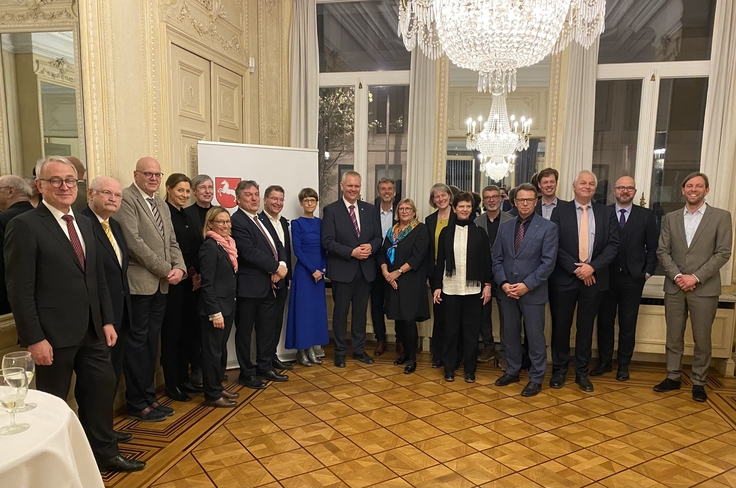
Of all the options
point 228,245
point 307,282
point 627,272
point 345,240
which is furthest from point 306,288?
point 627,272

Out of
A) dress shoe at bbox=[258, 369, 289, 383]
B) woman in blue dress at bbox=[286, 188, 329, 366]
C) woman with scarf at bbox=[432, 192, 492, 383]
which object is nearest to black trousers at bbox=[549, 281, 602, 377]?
woman with scarf at bbox=[432, 192, 492, 383]

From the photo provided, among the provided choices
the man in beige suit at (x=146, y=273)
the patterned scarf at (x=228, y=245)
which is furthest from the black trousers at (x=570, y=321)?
the man in beige suit at (x=146, y=273)

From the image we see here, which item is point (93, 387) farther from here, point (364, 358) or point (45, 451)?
point (364, 358)

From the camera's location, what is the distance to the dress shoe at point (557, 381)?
13.0ft

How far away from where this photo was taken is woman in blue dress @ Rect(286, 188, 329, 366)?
4336mm

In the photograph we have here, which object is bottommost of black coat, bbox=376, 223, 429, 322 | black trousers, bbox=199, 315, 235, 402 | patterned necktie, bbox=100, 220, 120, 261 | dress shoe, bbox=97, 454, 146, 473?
dress shoe, bbox=97, 454, 146, 473

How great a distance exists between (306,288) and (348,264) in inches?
17.7

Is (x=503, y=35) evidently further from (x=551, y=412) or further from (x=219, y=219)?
(x=551, y=412)

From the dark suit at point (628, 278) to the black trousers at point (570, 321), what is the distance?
0.29 metres

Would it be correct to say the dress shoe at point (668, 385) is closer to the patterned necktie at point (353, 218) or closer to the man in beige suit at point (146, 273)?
the patterned necktie at point (353, 218)

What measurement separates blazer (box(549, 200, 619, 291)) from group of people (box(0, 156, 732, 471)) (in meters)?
0.01

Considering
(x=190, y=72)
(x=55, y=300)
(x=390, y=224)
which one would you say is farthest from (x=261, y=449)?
(x=190, y=72)

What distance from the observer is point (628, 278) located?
4098 mm

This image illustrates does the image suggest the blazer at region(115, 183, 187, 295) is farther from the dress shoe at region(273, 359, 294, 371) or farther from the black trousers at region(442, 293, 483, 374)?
the black trousers at region(442, 293, 483, 374)
